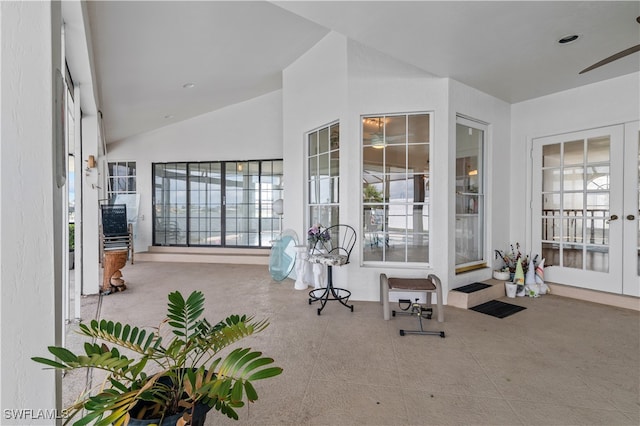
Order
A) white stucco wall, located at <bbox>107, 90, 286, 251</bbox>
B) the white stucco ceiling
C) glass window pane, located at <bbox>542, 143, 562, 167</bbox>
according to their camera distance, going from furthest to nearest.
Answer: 1. white stucco wall, located at <bbox>107, 90, 286, 251</bbox>
2. glass window pane, located at <bbox>542, 143, 562, 167</bbox>
3. the white stucco ceiling

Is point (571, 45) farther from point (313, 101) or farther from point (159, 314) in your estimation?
point (159, 314)

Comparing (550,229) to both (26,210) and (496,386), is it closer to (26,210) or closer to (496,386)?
(496,386)

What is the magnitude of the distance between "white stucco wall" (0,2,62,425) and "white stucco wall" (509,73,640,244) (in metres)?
5.00

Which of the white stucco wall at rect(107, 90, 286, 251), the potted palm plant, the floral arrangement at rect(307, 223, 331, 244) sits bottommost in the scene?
the potted palm plant

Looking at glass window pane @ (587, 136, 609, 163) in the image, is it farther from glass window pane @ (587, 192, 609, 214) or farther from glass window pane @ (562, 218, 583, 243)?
glass window pane @ (562, 218, 583, 243)

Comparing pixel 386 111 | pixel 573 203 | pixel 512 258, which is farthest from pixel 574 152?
pixel 386 111

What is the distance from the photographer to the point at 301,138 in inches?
180

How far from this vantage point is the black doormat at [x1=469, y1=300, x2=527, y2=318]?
3244 mm

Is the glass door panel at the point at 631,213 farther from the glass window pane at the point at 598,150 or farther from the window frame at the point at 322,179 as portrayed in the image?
the window frame at the point at 322,179

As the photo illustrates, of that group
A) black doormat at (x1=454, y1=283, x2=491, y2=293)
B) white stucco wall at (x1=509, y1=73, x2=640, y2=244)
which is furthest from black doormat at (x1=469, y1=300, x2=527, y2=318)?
white stucco wall at (x1=509, y1=73, x2=640, y2=244)

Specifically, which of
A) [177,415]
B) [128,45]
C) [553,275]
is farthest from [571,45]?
[128,45]

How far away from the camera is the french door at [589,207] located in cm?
345

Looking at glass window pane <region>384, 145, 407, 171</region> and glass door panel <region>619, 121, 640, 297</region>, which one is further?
glass window pane <region>384, 145, 407, 171</region>

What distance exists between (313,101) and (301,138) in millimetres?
579
